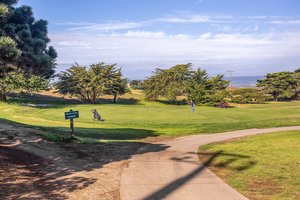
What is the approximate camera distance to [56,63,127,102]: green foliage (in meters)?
68.0

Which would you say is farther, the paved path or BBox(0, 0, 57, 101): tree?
BBox(0, 0, 57, 101): tree

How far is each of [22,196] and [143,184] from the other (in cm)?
309

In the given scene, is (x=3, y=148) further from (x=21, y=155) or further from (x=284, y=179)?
(x=284, y=179)

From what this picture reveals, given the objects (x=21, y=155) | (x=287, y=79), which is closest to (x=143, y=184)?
(x=21, y=155)

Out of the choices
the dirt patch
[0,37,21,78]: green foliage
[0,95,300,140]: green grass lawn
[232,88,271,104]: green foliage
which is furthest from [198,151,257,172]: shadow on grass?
[232,88,271,104]: green foliage

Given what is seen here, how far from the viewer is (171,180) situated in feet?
34.2

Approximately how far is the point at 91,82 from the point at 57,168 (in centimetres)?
5658

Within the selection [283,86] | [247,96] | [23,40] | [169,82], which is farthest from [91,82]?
[23,40]

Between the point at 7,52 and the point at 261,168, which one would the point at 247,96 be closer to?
the point at 261,168

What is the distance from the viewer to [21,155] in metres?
12.3

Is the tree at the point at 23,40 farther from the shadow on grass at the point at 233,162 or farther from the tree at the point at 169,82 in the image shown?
the tree at the point at 169,82

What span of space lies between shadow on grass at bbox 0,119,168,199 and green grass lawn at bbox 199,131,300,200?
10.4 feet

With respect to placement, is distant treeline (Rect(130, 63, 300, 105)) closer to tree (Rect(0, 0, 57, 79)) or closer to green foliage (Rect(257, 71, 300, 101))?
green foliage (Rect(257, 71, 300, 101))

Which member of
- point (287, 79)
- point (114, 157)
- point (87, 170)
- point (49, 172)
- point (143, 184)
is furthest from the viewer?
point (287, 79)
